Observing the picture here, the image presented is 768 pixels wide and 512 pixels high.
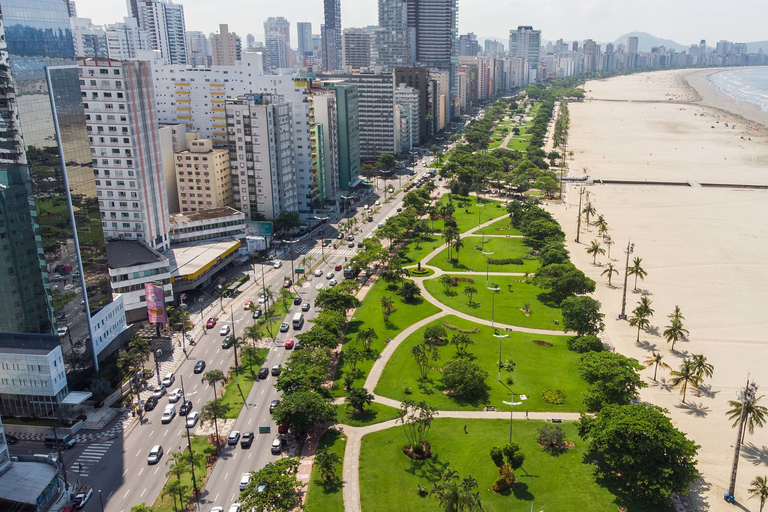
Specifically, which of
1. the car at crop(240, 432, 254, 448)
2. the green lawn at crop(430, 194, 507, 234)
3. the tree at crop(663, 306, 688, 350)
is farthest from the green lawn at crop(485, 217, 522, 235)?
the car at crop(240, 432, 254, 448)

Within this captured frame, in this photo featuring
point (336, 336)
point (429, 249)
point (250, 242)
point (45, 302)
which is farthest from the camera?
point (429, 249)

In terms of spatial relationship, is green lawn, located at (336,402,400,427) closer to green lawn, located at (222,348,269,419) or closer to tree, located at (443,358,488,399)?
tree, located at (443,358,488,399)

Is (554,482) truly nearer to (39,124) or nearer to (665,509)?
(665,509)

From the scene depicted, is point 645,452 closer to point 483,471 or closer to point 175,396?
point 483,471

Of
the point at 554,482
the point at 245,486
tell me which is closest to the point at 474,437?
the point at 554,482

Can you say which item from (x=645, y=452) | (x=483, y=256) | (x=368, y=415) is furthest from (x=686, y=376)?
(x=483, y=256)

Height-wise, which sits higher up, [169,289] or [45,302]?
[45,302]

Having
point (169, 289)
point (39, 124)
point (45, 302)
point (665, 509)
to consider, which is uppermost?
point (39, 124)
